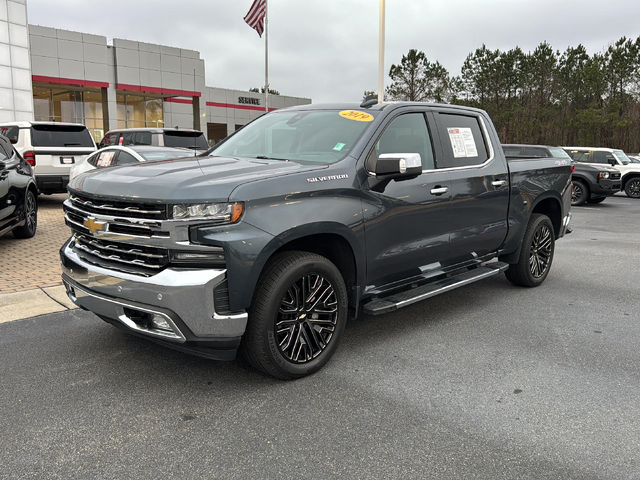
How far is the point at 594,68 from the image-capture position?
4391 cm

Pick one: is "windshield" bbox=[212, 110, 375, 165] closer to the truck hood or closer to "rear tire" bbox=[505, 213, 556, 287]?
the truck hood

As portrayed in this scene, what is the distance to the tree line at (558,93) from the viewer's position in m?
44.9

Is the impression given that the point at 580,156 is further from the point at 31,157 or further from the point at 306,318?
the point at 306,318

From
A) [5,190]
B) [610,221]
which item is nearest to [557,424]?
[5,190]

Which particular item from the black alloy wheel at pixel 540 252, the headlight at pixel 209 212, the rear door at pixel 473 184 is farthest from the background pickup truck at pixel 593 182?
the headlight at pixel 209 212

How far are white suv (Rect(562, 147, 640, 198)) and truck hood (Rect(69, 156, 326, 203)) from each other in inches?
680

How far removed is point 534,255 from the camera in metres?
6.23

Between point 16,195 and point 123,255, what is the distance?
551 centimetres

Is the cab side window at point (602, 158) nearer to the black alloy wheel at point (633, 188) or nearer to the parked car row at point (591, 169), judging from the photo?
the parked car row at point (591, 169)

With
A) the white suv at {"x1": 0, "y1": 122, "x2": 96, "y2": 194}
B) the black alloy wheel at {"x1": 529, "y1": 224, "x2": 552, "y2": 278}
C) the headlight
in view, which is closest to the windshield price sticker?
the black alloy wheel at {"x1": 529, "y1": 224, "x2": 552, "y2": 278}

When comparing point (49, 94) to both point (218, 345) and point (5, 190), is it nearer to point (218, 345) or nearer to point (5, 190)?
point (5, 190)

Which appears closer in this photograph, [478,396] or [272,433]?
[272,433]

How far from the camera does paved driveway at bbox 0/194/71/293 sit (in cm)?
614

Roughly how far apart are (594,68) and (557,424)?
157 ft
